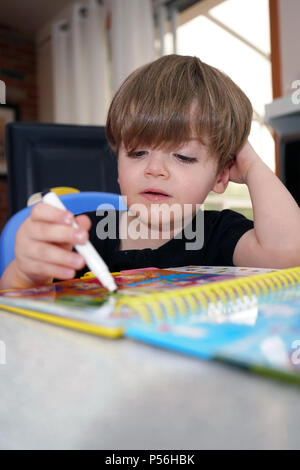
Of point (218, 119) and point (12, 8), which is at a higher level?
point (12, 8)

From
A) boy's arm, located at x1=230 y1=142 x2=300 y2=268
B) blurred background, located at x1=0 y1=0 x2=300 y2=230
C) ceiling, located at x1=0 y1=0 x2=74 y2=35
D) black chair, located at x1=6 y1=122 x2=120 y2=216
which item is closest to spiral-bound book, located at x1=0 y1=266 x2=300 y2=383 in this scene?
boy's arm, located at x1=230 y1=142 x2=300 y2=268

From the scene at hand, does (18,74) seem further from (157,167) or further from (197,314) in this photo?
(197,314)

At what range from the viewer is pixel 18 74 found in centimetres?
458

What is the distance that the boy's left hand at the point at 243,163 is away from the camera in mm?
835

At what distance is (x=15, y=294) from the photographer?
36 centimetres

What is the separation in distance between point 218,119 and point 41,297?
0.54m

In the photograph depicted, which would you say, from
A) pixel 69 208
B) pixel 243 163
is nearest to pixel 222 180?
pixel 243 163

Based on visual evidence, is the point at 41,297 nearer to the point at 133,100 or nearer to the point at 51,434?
the point at 51,434

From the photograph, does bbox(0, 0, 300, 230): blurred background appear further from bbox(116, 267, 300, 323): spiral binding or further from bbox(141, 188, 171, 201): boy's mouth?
bbox(116, 267, 300, 323): spiral binding

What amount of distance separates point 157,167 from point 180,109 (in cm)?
11

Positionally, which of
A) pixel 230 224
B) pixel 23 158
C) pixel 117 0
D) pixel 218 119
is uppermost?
pixel 117 0

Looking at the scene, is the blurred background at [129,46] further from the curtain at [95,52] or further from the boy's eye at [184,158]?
the boy's eye at [184,158]

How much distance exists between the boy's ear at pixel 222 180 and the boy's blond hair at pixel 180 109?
1.0 inches

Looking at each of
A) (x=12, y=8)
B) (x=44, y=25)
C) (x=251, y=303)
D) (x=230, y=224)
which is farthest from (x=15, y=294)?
(x=44, y=25)
